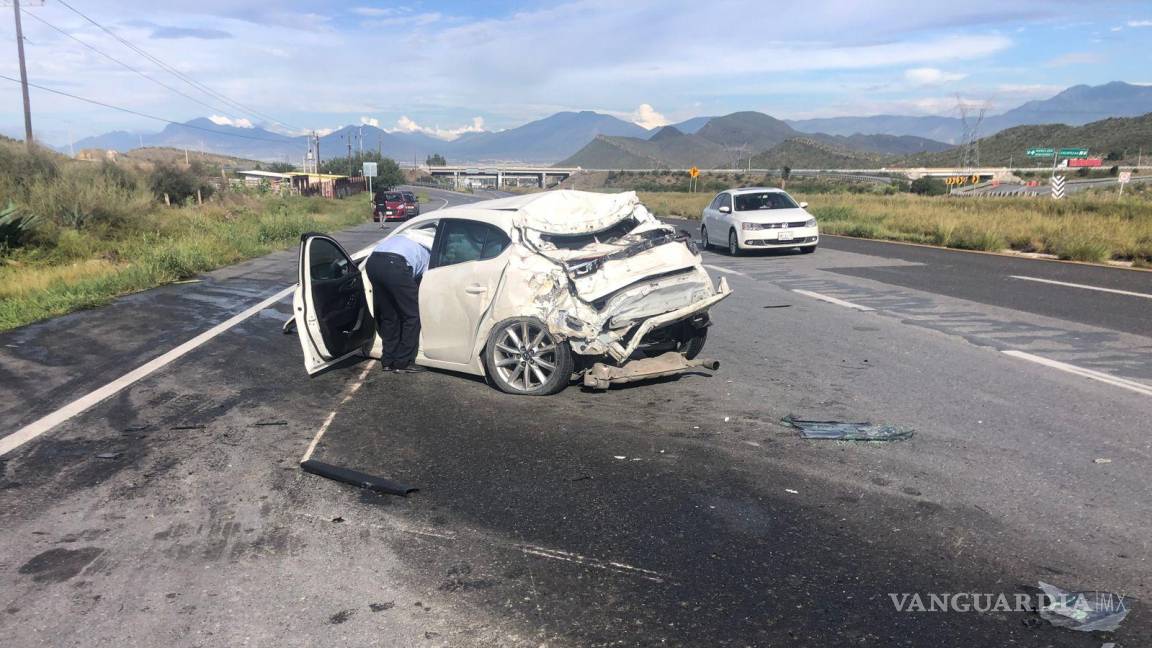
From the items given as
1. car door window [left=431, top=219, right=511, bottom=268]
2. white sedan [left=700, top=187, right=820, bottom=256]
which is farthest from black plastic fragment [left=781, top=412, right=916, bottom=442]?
white sedan [left=700, top=187, right=820, bottom=256]

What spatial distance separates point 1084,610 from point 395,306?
5.59 metres

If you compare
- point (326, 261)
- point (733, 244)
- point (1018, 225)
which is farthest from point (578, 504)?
point (1018, 225)

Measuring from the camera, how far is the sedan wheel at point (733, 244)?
1927cm

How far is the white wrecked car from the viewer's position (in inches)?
251

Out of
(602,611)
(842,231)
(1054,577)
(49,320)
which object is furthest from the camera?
(842,231)

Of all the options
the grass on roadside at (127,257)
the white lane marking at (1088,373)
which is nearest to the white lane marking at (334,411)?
the grass on roadside at (127,257)

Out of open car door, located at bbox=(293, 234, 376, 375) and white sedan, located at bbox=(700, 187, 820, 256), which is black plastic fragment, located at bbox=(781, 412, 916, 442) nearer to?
open car door, located at bbox=(293, 234, 376, 375)

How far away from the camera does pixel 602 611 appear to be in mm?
3373

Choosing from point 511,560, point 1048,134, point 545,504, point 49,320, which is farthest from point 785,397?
point 1048,134

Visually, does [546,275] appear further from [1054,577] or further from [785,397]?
[1054,577]

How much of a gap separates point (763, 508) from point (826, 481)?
0.61 meters

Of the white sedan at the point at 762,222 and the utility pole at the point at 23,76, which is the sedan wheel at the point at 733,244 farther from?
the utility pole at the point at 23,76

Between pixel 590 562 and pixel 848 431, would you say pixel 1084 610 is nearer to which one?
pixel 590 562

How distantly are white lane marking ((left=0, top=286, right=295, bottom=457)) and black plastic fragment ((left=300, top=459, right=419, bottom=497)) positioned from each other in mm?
2218
